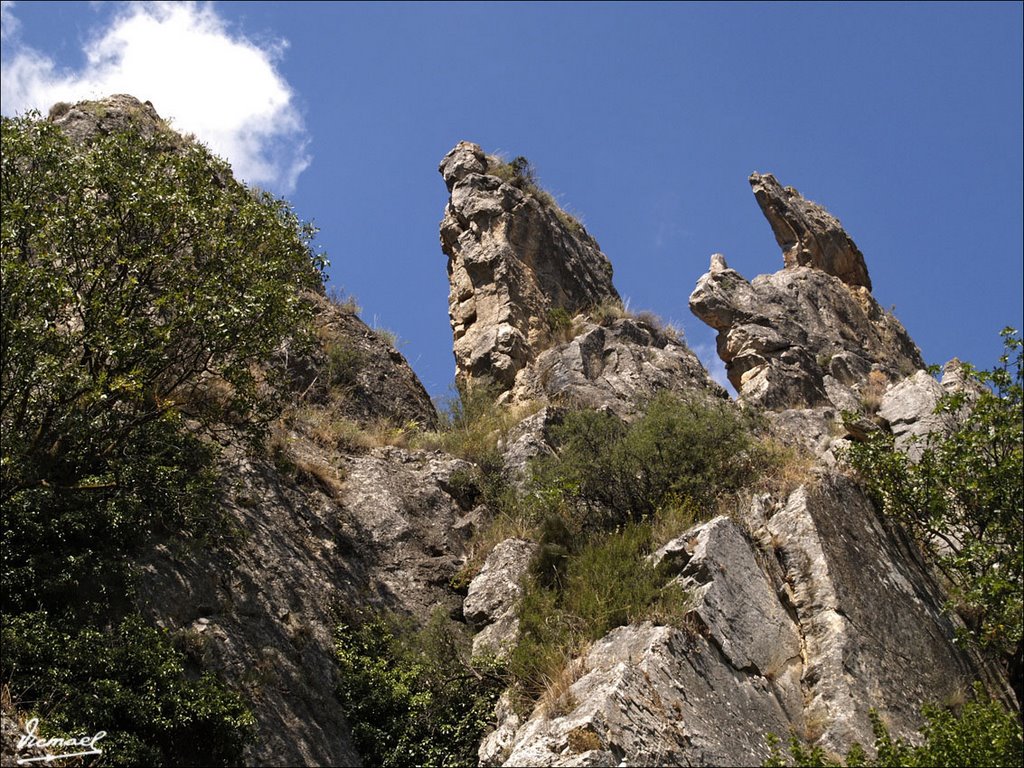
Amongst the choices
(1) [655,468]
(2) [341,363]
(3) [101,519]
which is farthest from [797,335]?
(3) [101,519]

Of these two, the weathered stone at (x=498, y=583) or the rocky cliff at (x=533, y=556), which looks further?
the weathered stone at (x=498, y=583)

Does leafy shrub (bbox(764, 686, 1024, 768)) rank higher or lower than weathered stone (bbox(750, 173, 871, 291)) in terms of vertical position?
lower

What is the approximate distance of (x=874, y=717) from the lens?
34.0ft

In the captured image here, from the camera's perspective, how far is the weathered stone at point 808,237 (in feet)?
107

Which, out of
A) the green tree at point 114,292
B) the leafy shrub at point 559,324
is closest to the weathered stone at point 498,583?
the green tree at point 114,292

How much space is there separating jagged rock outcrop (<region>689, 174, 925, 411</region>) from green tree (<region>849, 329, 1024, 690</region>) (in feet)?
27.8

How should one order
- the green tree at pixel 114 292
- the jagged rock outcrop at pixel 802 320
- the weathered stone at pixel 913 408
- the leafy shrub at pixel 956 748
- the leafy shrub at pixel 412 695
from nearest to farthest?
the leafy shrub at pixel 956 748
the green tree at pixel 114 292
the leafy shrub at pixel 412 695
the weathered stone at pixel 913 408
the jagged rock outcrop at pixel 802 320

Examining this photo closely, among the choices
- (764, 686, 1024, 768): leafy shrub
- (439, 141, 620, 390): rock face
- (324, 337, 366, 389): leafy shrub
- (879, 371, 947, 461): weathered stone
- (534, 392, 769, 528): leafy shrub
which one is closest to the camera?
(764, 686, 1024, 768): leafy shrub

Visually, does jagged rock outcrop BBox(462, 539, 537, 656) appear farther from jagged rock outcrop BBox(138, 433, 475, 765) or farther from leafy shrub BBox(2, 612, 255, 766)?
leafy shrub BBox(2, 612, 255, 766)

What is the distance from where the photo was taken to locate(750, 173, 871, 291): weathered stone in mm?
32500

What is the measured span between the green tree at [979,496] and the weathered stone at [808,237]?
17.9 m

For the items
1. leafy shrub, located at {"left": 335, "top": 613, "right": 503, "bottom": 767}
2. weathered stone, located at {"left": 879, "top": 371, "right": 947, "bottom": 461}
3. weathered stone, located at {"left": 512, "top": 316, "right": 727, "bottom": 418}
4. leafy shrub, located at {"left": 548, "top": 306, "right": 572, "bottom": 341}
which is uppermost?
leafy shrub, located at {"left": 548, "top": 306, "right": 572, "bottom": 341}

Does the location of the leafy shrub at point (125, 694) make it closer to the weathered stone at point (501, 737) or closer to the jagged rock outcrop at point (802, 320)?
the weathered stone at point (501, 737)

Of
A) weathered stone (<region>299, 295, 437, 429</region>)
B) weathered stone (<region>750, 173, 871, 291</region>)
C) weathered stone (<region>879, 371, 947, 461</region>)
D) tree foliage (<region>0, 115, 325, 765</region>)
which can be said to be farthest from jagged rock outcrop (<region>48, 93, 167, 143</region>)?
weathered stone (<region>750, 173, 871, 291</region>)
